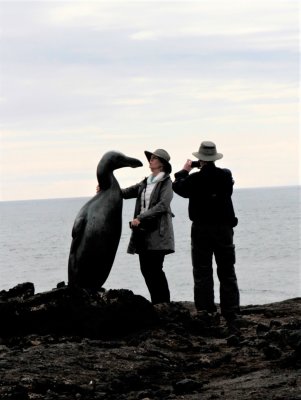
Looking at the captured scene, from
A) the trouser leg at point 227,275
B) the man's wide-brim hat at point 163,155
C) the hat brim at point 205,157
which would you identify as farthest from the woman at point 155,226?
the trouser leg at point 227,275

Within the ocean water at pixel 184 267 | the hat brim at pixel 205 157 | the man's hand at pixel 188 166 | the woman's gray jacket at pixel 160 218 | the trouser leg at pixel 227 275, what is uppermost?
the hat brim at pixel 205 157

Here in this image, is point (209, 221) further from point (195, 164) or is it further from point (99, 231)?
point (99, 231)

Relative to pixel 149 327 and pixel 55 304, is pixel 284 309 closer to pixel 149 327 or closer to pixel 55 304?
pixel 149 327

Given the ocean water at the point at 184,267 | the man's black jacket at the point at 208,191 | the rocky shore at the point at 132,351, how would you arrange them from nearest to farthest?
the rocky shore at the point at 132,351, the man's black jacket at the point at 208,191, the ocean water at the point at 184,267

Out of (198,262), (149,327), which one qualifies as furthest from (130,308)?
(198,262)

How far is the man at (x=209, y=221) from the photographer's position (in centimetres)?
1147

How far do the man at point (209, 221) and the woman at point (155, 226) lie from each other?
0.95 feet

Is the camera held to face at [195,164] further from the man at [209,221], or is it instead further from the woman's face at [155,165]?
the woman's face at [155,165]

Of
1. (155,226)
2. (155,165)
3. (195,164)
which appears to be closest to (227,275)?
(155,226)

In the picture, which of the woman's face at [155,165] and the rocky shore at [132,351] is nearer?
the rocky shore at [132,351]

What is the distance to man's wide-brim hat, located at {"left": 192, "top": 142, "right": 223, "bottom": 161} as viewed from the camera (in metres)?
11.5

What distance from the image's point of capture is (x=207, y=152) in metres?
11.5

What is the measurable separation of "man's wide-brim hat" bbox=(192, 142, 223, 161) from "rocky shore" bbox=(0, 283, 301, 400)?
1.67 metres

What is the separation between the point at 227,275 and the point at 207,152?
1.40m
